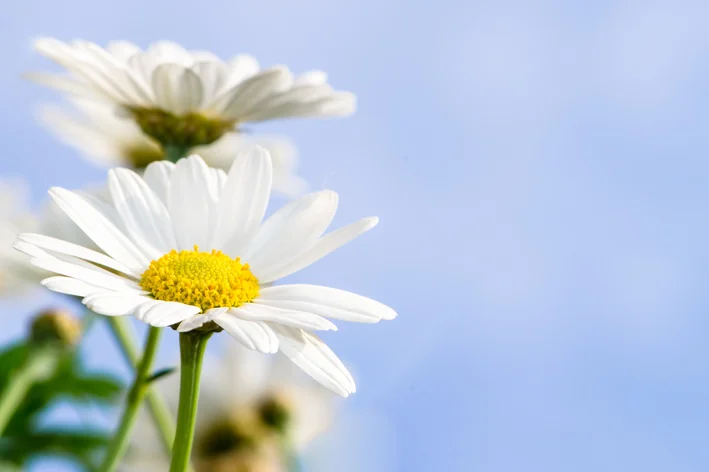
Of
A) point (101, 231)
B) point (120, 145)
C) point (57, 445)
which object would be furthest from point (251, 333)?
point (57, 445)

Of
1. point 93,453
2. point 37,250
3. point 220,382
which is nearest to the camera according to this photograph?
point 37,250

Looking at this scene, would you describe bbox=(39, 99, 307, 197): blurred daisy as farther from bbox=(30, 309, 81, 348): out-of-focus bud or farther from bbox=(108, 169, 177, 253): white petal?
bbox=(108, 169, 177, 253): white petal

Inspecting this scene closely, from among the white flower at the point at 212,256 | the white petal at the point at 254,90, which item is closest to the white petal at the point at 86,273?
the white flower at the point at 212,256

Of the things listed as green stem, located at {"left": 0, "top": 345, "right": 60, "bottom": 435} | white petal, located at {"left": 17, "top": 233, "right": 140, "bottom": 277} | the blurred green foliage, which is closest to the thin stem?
green stem, located at {"left": 0, "top": 345, "right": 60, "bottom": 435}

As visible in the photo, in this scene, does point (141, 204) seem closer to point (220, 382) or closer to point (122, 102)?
point (122, 102)

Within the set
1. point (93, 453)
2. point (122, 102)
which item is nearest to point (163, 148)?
point (122, 102)

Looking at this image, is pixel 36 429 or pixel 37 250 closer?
pixel 37 250
